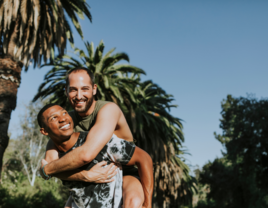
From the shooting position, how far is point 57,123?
254 centimetres

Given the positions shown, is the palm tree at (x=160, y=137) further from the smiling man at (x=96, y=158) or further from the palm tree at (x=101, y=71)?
the smiling man at (x=96, y=158)

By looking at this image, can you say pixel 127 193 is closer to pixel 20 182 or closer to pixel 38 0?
pixel 38 0

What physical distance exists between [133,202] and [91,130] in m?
0.81

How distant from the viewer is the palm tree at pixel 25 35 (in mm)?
8516

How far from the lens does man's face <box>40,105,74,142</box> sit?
2.54m

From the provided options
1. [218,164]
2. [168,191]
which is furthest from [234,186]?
[168,191]

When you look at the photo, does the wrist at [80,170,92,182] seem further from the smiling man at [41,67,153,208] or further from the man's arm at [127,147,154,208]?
the man's arm at [127,147,154,208]

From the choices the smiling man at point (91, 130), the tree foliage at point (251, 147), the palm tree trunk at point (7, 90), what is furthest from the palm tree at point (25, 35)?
the tree foliage at point (251, 147)

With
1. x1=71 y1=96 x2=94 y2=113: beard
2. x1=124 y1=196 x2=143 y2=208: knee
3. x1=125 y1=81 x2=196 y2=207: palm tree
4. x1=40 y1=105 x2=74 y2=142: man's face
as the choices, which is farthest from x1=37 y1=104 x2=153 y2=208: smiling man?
x1=125 y1=81 x2=196 y2=207: palm tree

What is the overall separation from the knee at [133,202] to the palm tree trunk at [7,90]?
6593 millimetres

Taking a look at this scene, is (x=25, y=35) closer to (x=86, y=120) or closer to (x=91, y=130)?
(x=86, y=120)

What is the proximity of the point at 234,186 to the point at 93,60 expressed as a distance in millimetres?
26309

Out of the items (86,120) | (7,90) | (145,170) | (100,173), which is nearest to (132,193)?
(145,170)

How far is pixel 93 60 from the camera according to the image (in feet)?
44.2
